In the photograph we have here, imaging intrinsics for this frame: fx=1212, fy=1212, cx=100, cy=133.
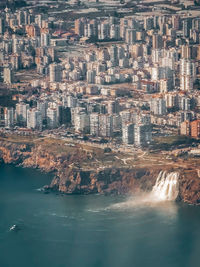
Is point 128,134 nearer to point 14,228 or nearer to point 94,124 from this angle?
point 94,124

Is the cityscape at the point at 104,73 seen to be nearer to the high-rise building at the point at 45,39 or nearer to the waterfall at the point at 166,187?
the high-rise building at the point at 45,39

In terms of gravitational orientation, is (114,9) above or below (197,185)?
above

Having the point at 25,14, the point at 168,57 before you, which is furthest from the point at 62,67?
the point at 25,14

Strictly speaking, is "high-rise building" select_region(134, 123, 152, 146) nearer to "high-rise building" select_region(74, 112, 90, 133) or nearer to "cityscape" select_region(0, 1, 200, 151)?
"cityscape" select_region(0, 1, 200, 151)

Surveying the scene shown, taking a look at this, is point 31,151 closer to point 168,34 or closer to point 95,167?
point 95,167

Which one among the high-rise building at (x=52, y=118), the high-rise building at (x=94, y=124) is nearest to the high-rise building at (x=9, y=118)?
the high-rise building at (x=52, y=118)

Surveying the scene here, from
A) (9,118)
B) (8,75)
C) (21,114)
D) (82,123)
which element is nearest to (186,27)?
(8,75)
